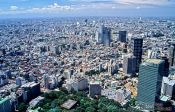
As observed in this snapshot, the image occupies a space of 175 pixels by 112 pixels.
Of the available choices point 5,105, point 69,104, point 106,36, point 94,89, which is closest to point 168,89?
point 94,89

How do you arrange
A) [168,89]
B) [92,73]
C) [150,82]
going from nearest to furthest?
[150,82] < [168,89] < [92,73]

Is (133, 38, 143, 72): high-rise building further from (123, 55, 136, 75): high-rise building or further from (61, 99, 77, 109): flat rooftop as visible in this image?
(61, 99, 77, 109): flat rooftop

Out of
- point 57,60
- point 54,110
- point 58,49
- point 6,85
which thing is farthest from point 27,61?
point 54,110

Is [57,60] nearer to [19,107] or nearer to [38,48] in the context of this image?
[38,48]

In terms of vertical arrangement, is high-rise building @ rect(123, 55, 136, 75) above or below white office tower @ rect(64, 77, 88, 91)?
above

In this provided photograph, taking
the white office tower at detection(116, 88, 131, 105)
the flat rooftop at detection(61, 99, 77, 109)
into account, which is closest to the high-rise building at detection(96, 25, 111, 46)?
the white office tower at detection(116, 88, 131, 105)

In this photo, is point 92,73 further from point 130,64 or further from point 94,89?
point 94,89
